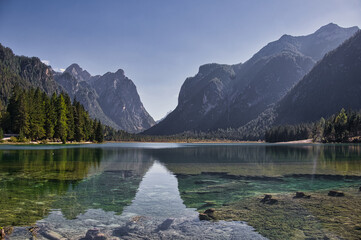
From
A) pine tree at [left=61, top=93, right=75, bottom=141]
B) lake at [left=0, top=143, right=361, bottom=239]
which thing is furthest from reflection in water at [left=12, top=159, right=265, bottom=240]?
pine tree at [left=61, top=93, right=75, bottom=141]

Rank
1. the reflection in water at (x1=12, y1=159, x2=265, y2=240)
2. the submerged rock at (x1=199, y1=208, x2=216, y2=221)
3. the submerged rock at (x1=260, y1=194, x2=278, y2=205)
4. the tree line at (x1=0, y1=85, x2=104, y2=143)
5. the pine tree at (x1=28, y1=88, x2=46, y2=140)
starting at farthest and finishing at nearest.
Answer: the pine tree at (x1=28, y1=88, x2=46, y2=140) < the tree line at (x1=0, y1=85, x2=104, y2=143) < the submerged rock at (x1=260, y1=194, x2=278, y2=205) < the submerged rock at (x1=199, y1=208, x2=216, y2=221) < the reflection in water at (x1=12, y1=159, x2=265, y2=240)

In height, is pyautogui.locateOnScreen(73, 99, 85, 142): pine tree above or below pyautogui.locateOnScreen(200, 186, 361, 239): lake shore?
above

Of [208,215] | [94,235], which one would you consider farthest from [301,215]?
[94,235]

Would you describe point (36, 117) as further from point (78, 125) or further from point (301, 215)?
point (301, 215)

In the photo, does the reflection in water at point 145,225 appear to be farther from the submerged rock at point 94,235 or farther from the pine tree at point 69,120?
the pine tree at point 69,120

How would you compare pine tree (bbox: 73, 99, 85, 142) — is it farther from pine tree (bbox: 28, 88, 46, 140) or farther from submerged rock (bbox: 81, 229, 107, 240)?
submerged rock (bbox: 81, 229, 107, 240)

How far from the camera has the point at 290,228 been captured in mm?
11656

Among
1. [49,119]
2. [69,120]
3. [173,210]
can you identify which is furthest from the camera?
[69,120]

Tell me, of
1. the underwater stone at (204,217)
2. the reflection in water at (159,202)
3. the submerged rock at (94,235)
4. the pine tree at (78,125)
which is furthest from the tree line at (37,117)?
the underwater stone at (204,217)

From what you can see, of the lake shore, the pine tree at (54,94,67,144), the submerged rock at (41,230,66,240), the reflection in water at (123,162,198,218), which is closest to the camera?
the submerged rock at (41,230,66,240)

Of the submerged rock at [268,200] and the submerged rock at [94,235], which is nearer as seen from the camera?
the submerged rock at [94,235]

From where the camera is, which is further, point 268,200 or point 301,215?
point 268,200

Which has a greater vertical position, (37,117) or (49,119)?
(37,117)

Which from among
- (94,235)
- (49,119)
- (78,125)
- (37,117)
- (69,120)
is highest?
(37,117)
